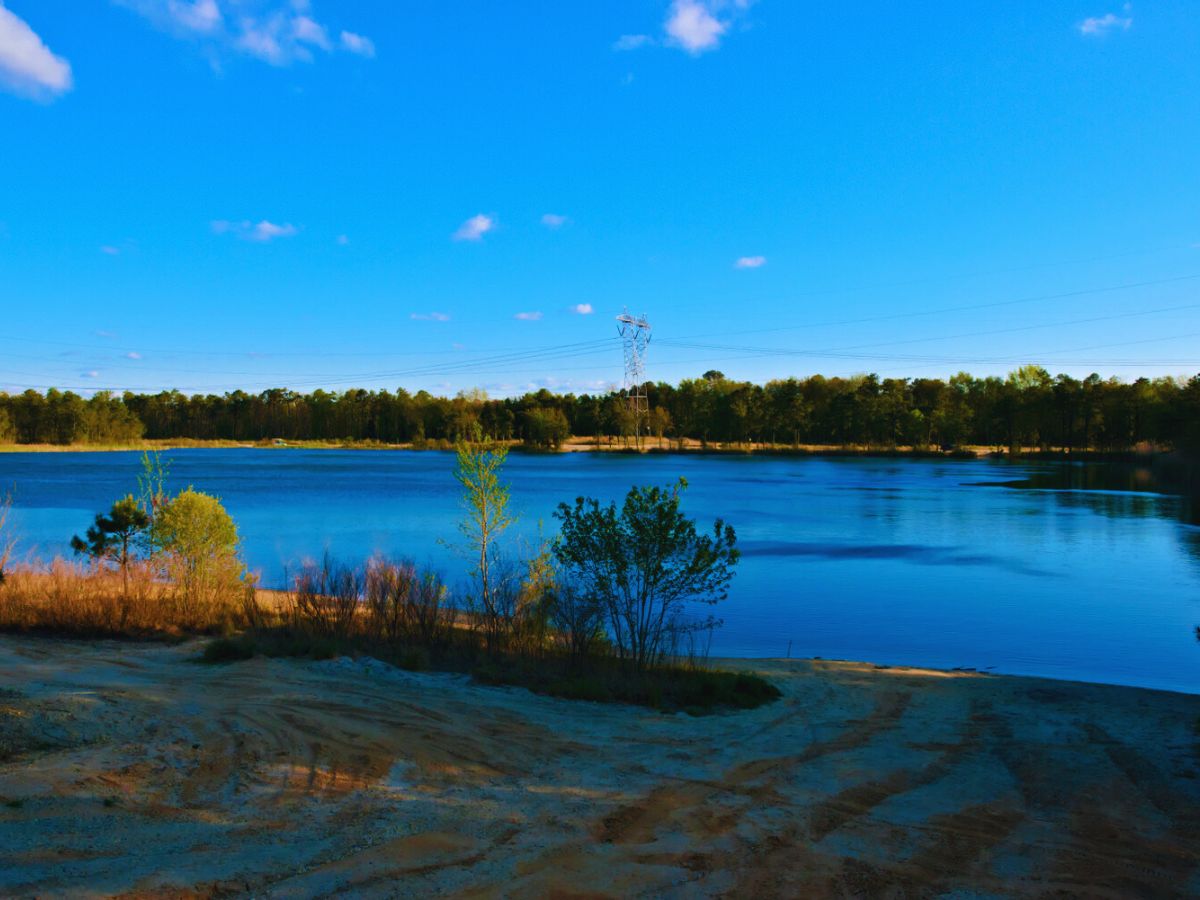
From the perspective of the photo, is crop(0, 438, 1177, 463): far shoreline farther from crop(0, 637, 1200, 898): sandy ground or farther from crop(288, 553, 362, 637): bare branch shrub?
crop(0, 637, 1200, 898): sandy ground

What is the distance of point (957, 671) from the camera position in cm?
1530

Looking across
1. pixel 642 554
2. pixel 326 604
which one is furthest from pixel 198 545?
pixel 642 554

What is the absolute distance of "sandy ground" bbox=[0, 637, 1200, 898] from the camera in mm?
4980

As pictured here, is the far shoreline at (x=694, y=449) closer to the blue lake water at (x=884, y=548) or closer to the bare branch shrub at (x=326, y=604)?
the blue lake water at (x=884, y=548)

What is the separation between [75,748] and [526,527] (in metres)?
28.3

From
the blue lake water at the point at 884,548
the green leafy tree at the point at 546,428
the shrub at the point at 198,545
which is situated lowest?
the blue lake water at the point at 884,548

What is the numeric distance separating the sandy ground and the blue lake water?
872 centimetres

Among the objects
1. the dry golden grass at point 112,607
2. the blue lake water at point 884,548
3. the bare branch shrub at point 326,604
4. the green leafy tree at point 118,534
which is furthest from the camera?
the blue lake water at point 884,548

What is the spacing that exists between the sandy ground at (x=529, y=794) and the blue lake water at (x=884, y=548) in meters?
8.72

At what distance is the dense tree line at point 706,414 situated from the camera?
9975 cm

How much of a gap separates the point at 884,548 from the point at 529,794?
30653mm

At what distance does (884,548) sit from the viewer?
112ft

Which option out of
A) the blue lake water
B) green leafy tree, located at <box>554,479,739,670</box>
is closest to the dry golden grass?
green leafy tree, located at <box>554,479,739,670</box>

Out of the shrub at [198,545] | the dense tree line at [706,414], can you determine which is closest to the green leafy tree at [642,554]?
the shrub at [198,545]
